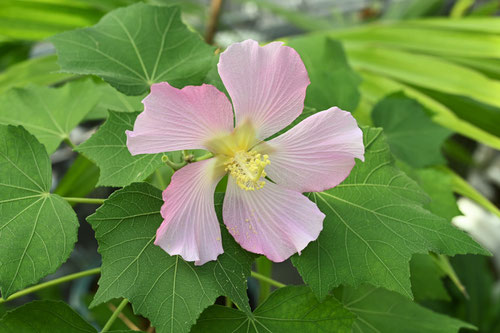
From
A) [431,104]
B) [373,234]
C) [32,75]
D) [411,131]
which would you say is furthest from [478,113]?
[32,75]

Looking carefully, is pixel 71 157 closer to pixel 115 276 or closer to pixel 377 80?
pixel 377 80

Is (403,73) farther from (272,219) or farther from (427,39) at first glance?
(272,219)

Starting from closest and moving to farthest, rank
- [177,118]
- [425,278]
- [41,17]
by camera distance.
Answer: [177,118] → [425,278] → [41,17]

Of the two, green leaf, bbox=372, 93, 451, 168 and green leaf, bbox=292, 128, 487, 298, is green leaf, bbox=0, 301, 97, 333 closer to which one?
green leaf, bbox=292, 128, 487, 298

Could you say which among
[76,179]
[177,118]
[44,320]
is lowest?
[76,179]

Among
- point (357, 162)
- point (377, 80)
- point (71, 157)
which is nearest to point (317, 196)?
point (357, 162)

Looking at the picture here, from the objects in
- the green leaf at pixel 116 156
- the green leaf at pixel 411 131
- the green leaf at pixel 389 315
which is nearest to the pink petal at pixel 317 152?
the green leaf at pixel 116 156

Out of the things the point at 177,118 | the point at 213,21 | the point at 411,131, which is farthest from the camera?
the point at 213,21

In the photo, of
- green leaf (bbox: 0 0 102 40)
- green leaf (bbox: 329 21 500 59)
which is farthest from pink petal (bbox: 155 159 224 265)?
green leaf (bbox: 0 0 102 40)
